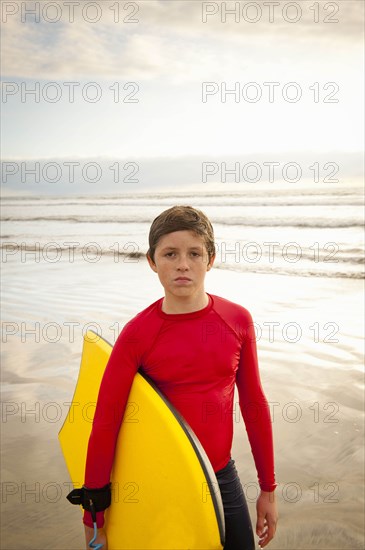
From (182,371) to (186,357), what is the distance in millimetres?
52

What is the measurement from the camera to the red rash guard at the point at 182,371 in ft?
5.62

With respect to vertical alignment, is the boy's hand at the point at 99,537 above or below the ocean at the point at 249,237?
below

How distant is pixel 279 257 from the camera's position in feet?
36.7

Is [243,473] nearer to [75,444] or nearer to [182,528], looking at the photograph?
[75,444]

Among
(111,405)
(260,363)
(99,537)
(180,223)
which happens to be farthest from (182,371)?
(260,363)

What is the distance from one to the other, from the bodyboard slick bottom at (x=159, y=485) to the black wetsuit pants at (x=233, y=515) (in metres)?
0.24

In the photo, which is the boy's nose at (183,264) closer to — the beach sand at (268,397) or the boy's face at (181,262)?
the boy's face at (181,262)

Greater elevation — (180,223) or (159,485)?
(180,223)

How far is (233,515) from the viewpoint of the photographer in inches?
71.7

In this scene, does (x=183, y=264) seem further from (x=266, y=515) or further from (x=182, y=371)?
(x=266, y=515)

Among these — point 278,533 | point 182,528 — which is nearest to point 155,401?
point 182,528

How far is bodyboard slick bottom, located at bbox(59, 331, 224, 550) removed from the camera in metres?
1.57

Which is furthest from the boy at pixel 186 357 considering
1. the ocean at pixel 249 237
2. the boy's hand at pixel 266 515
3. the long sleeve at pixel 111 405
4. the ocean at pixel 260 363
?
the ocean at pixel 249 237

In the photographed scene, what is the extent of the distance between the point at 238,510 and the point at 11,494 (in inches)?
65.8
